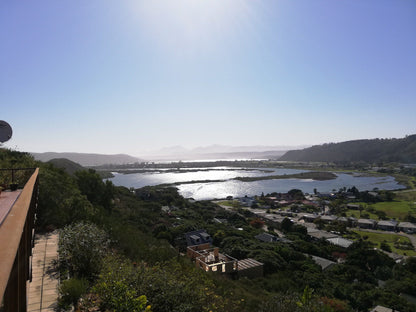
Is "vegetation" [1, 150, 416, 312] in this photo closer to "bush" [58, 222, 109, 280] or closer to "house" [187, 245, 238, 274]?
"bush" [58, 222, 109, 280]

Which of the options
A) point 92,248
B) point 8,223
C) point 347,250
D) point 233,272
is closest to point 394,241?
point 347,250

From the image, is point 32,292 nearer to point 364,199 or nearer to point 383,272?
point 383,272

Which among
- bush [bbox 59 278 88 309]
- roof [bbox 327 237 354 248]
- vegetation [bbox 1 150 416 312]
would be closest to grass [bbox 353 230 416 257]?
vegetation [bbox 1 150 416 312]

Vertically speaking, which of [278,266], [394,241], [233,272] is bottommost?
Result: [394,241]

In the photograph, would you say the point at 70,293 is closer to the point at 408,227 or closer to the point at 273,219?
the point at 273,219

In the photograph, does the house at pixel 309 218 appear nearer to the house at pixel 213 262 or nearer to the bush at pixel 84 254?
the house at pixel 213 262

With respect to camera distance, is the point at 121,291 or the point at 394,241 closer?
the point at 121,291
